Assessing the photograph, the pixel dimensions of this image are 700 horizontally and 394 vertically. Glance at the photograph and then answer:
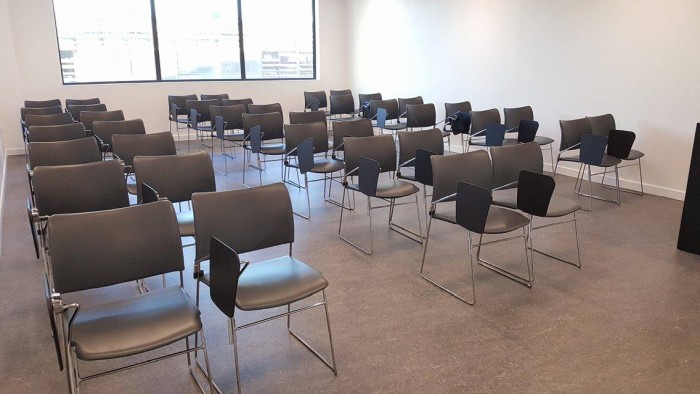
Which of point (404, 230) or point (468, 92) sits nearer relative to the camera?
point (404, 230)

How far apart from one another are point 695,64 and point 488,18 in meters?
3.22

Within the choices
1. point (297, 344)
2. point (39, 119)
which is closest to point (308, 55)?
point (39, 119)

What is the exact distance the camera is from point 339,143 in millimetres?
5480

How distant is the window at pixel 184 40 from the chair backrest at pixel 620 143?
294 inches

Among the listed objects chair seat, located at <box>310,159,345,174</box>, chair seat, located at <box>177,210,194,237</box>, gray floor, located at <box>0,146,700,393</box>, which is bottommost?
gray floor, located at <box>0,146,700,393</box>

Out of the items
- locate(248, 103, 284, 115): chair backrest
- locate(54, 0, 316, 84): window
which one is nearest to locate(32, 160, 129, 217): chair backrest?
locate(248, 103, 284, 115): chair backrest

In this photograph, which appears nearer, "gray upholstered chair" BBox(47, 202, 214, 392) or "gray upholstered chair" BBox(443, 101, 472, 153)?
"gray upholstered chair" BBox(47, 202, 214, 392)

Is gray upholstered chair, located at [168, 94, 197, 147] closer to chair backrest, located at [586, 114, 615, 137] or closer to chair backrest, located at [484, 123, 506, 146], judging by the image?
chair backrest, located at [484, 123, 506, 146]

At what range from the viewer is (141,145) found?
4.71 m

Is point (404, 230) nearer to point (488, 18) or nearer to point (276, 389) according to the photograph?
point (276, 389)

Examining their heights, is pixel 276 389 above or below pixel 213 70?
below

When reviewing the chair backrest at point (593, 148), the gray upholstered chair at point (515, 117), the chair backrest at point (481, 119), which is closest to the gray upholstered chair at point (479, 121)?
the chair backrest at point (481, 119)

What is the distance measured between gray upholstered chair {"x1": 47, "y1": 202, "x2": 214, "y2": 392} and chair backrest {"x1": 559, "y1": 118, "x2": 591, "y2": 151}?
468 cm

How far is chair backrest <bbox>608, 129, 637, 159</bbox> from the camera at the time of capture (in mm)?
5565
